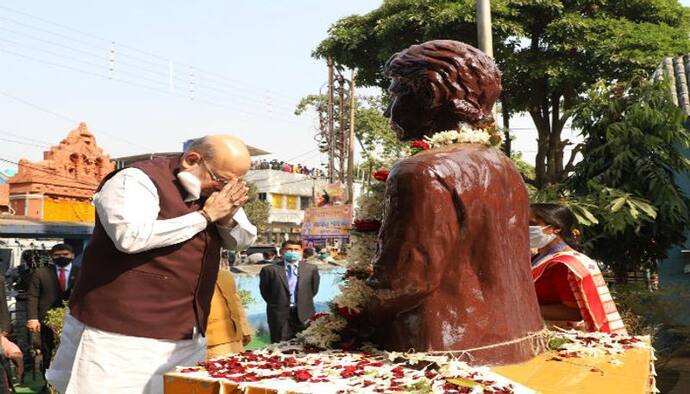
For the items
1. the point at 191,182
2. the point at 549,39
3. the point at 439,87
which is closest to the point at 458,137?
the point at 439,87

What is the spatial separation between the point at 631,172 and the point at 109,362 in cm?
674

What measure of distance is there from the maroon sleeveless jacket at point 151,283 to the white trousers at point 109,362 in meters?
0.04

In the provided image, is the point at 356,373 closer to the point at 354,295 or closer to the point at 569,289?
the point at 354,295

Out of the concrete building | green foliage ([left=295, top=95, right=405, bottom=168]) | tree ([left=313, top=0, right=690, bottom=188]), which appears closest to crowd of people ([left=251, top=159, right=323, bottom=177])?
the concrete building

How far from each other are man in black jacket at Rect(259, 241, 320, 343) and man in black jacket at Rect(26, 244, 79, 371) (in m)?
2.30

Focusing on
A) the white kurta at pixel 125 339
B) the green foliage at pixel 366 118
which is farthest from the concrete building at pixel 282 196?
the white kurta at pixel 125 339

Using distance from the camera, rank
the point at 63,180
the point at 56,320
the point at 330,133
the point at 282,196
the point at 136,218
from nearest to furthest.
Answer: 1. the point at 136,218
2. the point at 56,320
3. the point at 63,180
4. the point at 330,133
5. the point at 282,196

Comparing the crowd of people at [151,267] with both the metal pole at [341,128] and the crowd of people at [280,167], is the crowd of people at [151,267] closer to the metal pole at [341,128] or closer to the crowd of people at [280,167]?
the metal pole at [341,128]

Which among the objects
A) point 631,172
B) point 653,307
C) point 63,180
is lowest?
point 653,307

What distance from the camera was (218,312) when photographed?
3621 mm

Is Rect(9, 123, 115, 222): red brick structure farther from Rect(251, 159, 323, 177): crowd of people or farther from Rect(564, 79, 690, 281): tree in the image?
Rect(251, 159, 323, 177): crowd of people

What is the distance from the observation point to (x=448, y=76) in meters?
2.42

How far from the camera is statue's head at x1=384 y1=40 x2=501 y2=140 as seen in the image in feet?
7.96

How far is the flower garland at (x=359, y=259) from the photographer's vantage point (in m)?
2.44
